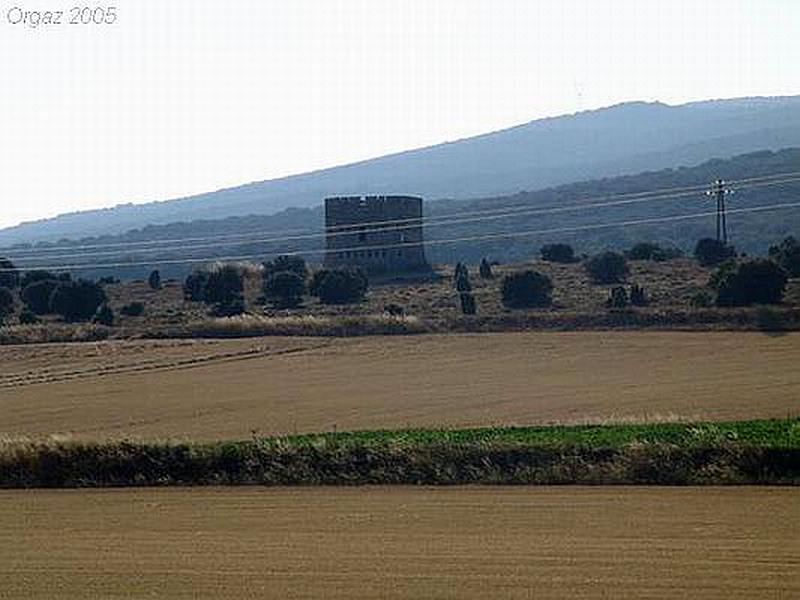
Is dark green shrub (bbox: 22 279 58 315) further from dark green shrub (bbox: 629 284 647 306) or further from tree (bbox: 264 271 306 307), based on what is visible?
dark green shrub (bbox: 629 284 647 306)

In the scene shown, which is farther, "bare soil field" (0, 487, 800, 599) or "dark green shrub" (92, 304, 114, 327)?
"dark green shrub" (92, 304, 114, 327)

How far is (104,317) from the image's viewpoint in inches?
2457

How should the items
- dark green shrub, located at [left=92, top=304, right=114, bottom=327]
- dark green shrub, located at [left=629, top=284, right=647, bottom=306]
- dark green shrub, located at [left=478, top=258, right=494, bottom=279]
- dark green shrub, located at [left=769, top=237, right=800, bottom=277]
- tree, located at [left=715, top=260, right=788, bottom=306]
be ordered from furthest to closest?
dark green shrub, located at [left=478, top=258, right=494, bottom=279] < dark green shrub, located at [left=92, top=304, right=114, bottom=327] < dark green shrub, located at [left=769, top=237, right=800, bottom=277] < dark green shrub, located at [left=629, top=284, right=647, bottom=306] < tree, located at [left=715, top=260, right=788, bottom=306]

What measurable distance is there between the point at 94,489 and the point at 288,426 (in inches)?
274

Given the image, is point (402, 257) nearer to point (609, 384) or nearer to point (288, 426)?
point (609, 384)

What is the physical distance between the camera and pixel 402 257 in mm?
89125

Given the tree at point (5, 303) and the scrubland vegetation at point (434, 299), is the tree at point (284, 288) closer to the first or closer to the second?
the scrubland vegetation at point (434, 299)

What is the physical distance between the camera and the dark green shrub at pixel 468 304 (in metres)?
57.5

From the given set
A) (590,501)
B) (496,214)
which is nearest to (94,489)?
(590,501)

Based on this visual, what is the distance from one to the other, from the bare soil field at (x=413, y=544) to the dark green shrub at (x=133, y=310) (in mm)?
45147

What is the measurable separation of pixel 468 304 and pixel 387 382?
20.1 metres

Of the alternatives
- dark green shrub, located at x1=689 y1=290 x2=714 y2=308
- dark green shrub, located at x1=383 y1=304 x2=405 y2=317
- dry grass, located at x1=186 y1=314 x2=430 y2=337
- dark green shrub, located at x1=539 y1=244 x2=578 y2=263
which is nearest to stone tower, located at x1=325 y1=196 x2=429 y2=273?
dark green shrub, located at x1=539 y1=244 x2=578 y2=263

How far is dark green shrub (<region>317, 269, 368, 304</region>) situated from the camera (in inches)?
2611

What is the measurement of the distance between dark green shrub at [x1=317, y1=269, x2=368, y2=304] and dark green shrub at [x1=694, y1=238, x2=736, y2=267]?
18929mm
